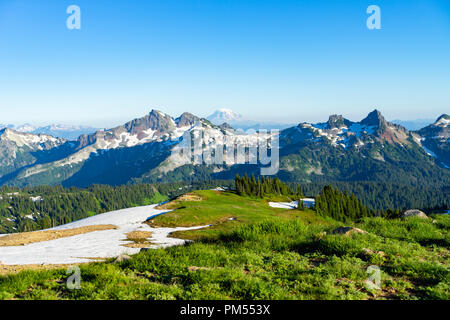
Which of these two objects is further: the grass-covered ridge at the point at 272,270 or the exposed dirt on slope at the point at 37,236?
the exposed dirt on slope at the point at 37,236

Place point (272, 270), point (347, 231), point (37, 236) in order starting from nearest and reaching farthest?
1. point (272, 270)
2. point (347, 231)
3. point (37, 236)

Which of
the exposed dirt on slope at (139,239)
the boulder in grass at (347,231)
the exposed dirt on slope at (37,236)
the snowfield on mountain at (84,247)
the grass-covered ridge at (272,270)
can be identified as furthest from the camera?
the exposed dirt on slope at (37,236)

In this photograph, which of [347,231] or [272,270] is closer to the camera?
[272,270]

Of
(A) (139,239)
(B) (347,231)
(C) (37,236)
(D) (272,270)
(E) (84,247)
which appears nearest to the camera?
(D) (272,270)

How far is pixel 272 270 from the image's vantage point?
33.9 feet

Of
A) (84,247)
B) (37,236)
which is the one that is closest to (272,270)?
(84,247)

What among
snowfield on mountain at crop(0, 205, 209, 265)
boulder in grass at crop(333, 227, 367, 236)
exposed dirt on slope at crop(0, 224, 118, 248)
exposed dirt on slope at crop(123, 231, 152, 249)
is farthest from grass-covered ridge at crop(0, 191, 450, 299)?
exposed dirt on slope at crop(0, 224, 118, 248)

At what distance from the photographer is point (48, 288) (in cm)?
911

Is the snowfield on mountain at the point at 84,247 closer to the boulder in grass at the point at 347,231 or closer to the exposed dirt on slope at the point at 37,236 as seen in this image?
the exposed dirt on slope at the point at 37,236

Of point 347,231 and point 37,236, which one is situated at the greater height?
point 347,231

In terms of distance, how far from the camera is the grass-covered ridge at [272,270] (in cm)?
811

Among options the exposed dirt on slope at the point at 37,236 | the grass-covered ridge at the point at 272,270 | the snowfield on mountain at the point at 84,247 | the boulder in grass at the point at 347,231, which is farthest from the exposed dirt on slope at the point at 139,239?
the boulder in grass at the point at 347,231

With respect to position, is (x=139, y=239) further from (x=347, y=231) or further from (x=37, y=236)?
(x=347, y=231)
